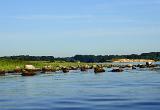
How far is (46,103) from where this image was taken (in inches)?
1628

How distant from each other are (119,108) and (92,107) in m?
2.42

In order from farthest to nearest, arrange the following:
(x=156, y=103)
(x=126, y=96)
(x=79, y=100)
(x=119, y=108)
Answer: (x=126, y=96)
(x=79, y=100)
(x=156, y=103)
(x=119, y=108)

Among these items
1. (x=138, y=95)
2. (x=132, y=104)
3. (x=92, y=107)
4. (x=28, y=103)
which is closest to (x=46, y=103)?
(x=28, y=103)

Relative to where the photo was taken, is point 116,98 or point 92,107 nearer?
point 92,107

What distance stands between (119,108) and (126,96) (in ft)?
32.3

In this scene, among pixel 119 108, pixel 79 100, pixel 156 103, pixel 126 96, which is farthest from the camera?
pixel 126 96

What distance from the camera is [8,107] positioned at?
3859 cm

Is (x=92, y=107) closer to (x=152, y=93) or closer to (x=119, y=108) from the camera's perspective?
(x=119, y=108)

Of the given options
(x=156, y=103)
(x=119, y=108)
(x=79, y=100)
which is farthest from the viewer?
(x=79, y=100)

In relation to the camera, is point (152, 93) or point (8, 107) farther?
point (152, 93)

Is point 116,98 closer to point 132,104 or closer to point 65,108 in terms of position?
point 132,104

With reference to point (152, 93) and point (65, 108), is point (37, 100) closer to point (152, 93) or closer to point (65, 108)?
point (65, 108)

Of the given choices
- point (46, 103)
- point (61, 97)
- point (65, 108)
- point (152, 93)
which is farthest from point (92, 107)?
point (152, 93)

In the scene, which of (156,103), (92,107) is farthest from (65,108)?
(156,103)
